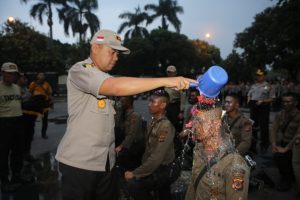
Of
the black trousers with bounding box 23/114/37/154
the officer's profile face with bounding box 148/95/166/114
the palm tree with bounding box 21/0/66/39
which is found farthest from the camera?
the palm tree with bounding box 21/0/66/39

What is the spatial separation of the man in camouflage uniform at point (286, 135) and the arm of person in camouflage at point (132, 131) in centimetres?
245

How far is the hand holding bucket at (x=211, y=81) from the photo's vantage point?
207 cm

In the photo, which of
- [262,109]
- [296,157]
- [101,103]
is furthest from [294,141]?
[101,103]

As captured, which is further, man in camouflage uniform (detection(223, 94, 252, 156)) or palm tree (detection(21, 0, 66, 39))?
palm tree (detection(21, 0, 66, 39))

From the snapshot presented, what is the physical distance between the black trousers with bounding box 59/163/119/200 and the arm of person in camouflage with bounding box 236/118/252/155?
2.88 metres

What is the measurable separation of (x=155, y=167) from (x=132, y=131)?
158cm

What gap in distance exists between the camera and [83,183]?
2730 millimetres

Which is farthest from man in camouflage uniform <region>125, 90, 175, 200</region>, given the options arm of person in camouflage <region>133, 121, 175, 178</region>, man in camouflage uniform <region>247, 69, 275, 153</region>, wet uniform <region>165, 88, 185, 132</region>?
man in camouflage uniform <region>247, 69, 275, 153</region>

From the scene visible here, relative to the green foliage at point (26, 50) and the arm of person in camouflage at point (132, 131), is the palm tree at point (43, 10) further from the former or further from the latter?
the arm of person in camouflage at point (132, 131)

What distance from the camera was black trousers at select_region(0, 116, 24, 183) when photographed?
19.1ft

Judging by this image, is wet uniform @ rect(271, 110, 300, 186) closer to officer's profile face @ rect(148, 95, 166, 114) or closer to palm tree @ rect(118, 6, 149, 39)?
officer's profile face @ rect(148, 95, 166, 114)

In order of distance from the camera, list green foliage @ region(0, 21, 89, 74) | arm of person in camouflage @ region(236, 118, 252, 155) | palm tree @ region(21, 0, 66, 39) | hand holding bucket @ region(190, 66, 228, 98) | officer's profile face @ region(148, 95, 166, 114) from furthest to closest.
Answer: palm tree @ region(21, 0, 66, 39) → green foliage @ region(0, 21, 89, 74) → arm of person in camouflage @ region(236, 118, 252, 155) → officer's profile face @ region(148, 95, 166, 114) → hand holding bucket @ region(190, 66, 228, 98)

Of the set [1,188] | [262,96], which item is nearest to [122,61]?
[262,96]

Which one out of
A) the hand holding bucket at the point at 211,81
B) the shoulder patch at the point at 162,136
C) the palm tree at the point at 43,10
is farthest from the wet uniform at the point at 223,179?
the palm tree at the point at 43,10
